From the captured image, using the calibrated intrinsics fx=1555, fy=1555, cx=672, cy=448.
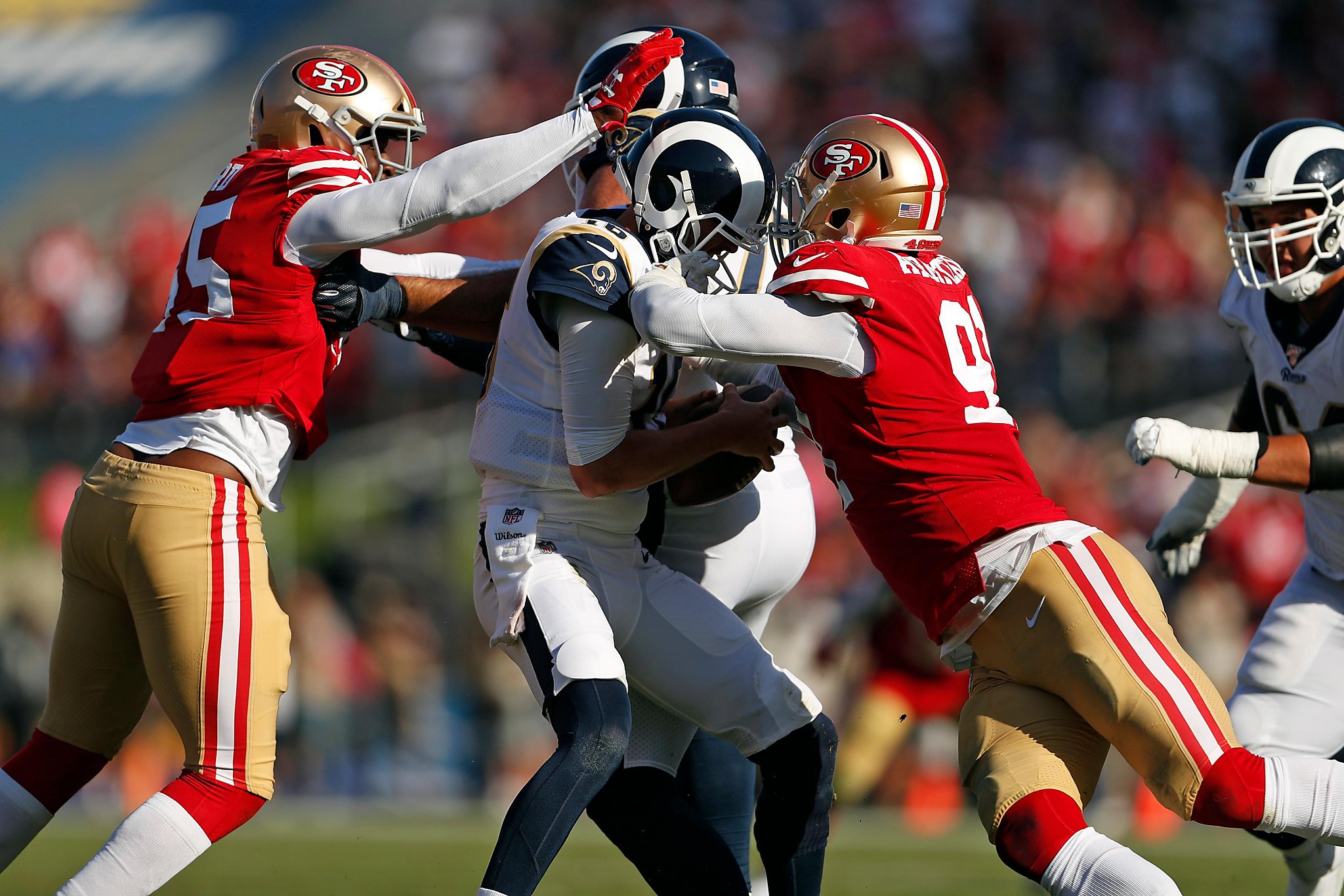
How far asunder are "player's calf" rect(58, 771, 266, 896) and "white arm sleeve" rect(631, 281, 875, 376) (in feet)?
4.49

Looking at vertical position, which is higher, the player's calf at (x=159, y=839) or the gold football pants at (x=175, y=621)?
the gold football pants at (x=175, y=621)

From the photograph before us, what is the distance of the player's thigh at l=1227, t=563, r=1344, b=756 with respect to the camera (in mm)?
4105

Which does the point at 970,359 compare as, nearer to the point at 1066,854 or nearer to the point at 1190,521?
the point at 1066,854

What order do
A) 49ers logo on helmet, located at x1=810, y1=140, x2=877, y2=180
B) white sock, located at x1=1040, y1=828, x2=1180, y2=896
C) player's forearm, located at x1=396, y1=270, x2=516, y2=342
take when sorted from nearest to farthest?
white sock, located at x1=1040, y1=828, x2=1180, y2=896
49ers logo on helmet, located at x1=810, y1=140, x2=877, y2=180
player's forearm, located at x1=396, y1=270, x2=516, y2=342

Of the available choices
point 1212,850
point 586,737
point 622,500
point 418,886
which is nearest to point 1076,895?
point 586,737

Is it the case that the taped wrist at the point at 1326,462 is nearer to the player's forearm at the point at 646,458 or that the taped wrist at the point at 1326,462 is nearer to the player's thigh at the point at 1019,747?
the player's thigh at the point at 1019,747

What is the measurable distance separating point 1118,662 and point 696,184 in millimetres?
1361

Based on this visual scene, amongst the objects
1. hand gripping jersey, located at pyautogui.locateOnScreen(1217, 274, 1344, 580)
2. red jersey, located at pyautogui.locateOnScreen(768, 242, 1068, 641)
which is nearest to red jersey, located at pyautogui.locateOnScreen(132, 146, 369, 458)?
red jersey, located at pyautogui.locateOnScreen(768, 242, 1068, 641)

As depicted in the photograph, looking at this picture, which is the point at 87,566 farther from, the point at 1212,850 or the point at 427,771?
the point at 427,771

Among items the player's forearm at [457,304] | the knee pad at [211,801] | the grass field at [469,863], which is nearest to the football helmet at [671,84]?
the player's forearm at [457,304]

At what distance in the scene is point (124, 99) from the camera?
16188mm

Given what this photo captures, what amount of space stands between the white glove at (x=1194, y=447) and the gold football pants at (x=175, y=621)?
6.36 feet

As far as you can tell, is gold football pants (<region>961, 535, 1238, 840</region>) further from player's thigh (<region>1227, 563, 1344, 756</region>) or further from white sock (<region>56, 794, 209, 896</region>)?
white sock (<region>56, 794, 209, 896</region>)

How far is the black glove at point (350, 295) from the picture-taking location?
3650mm
